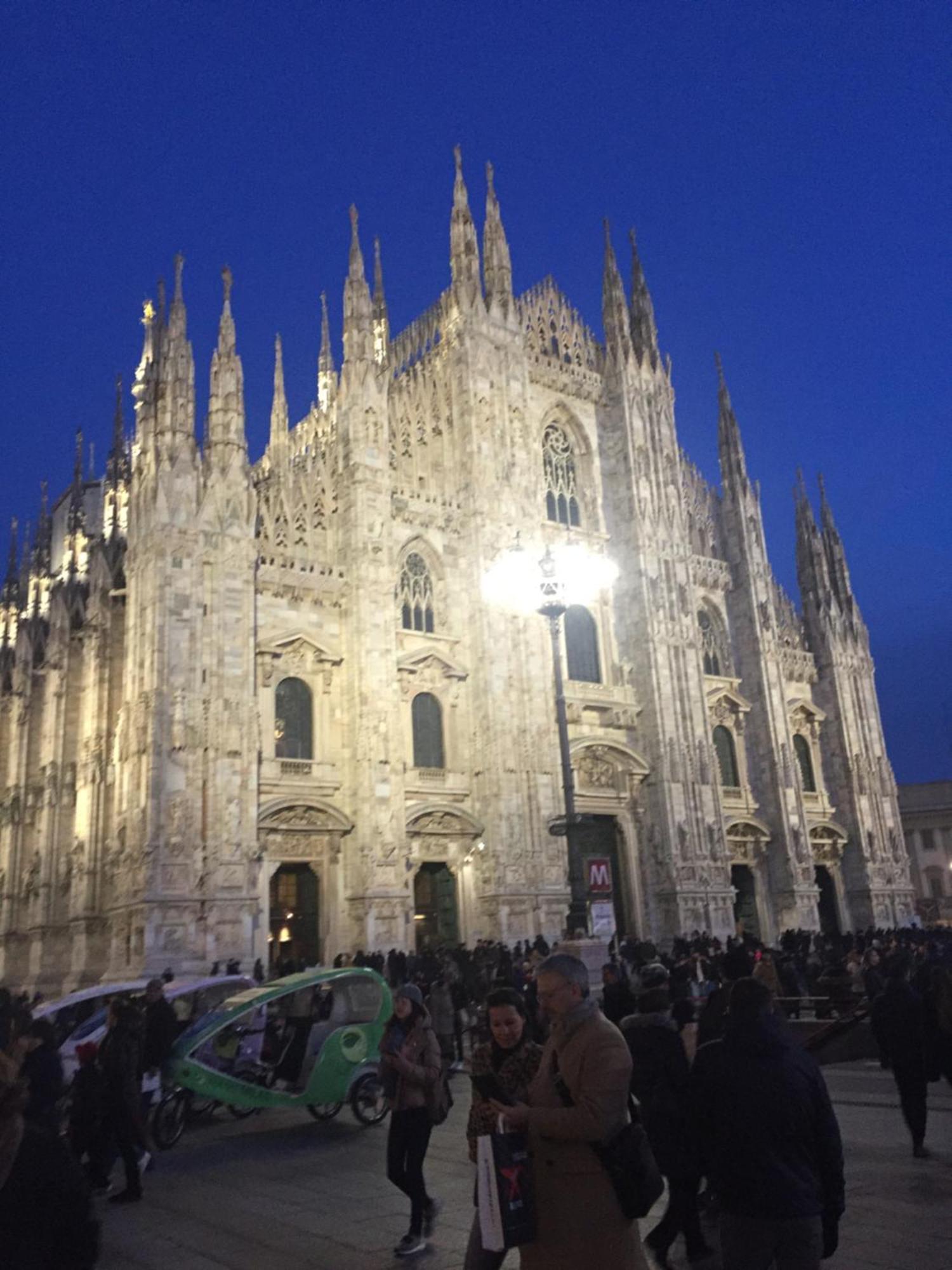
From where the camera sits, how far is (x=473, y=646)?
3169 cm

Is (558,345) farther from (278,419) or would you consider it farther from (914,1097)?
(914,1097)

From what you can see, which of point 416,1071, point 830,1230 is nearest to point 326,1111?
point 416,1071

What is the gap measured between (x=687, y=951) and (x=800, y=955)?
2.81 metres

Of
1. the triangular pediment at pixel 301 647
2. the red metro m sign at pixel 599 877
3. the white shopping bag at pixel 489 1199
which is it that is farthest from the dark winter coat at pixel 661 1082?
the triangular pediment at pixel 301 647

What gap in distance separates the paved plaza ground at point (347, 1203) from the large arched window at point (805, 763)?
29.9 meters

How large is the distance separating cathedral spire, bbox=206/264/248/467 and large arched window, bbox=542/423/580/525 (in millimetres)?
12264

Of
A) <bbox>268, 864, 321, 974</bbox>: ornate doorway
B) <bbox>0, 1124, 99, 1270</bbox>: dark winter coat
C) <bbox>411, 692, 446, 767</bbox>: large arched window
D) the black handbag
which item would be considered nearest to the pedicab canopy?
the black handbag

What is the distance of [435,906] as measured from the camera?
30.1 metres

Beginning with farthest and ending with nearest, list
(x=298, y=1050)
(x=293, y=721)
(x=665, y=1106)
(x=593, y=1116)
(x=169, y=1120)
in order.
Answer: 1. (x=293, y=721)
2. (x=298, y=1050)
3. (x=169, y=1120)
4. (x=665, y=1106)
5. (x=593, y=1116)

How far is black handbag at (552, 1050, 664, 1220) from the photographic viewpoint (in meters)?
3.78

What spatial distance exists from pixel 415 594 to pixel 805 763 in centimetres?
1876

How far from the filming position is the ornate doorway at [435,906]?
29719mm

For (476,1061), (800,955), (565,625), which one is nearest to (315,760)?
(565,625)

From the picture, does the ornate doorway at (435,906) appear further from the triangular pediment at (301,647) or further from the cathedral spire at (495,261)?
the cathedral spire at (495,261)
